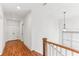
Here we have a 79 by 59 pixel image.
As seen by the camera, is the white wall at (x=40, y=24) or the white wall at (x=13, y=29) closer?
the white wall at (x=40, y=24)

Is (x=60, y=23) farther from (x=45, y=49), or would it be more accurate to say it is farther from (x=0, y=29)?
(x=45, y=49)

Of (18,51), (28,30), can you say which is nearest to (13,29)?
(28,30)

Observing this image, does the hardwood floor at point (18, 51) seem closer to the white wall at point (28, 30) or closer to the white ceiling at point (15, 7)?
the white wall at point (28, 30)

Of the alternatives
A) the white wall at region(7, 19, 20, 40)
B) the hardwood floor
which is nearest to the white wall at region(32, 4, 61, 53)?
the hardwood floor

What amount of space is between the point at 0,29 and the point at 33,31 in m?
1.67

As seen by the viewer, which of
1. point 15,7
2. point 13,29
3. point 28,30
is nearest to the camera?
point 15,7

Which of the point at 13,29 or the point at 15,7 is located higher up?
the point at 15,7

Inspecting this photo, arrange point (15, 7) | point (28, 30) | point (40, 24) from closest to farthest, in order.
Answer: point (15, 7), point (40, 24), point (28, 30)

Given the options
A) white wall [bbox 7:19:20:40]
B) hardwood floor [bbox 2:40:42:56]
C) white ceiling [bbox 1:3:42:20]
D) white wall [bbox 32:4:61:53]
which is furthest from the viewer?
white wall [bbox 7:19:20:40]

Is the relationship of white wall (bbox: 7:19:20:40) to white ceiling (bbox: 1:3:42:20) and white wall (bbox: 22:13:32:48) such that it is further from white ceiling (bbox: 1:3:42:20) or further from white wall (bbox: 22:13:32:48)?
white ceiling (bbox: 1:3:42:20)

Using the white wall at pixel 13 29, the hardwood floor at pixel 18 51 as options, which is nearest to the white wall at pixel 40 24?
the hardwood floor at pixel 18 51

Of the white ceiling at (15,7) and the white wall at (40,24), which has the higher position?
the white ceiling at (15,7)

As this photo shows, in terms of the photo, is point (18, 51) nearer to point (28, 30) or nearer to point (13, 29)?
point (28, 30)

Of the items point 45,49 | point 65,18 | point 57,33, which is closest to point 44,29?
point 57,33
